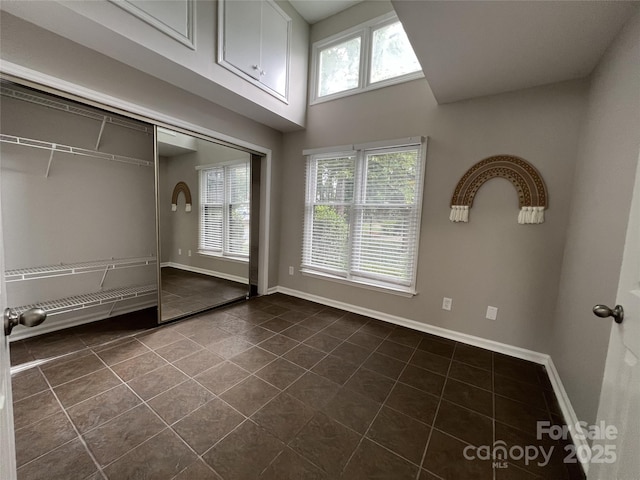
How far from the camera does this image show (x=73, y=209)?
251cm

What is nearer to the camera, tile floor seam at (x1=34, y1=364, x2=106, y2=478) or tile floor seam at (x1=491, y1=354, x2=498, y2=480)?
tile floor seam at (x1=34, y1=364, x2=106, y2=478)

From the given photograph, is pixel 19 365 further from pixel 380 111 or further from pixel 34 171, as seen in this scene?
pixel 380 111

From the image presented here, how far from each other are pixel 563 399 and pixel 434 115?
254 cm

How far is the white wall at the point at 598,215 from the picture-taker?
1.29 meters

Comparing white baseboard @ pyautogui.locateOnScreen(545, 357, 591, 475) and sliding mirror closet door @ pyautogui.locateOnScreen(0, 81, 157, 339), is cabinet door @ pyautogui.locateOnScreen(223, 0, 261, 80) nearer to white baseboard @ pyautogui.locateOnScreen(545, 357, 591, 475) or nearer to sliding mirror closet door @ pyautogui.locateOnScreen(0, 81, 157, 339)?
sliding mirror closet door @ pyautogui.locateOnScreen(0, 81, 157, 339)

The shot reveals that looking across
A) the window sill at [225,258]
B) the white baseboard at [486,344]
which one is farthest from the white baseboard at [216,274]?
the white baseboard at [486,344]

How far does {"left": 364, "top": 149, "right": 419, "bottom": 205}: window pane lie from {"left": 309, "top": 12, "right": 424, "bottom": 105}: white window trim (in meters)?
0.78

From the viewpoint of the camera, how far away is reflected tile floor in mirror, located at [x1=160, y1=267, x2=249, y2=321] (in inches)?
120

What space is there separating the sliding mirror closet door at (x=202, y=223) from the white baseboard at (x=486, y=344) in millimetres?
793

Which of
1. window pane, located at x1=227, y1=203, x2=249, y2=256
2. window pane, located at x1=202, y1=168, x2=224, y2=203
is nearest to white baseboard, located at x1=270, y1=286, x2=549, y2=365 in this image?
window pane, located at x1=227, y1=203, x2=249, y2=256

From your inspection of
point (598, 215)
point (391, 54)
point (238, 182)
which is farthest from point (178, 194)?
point (598, 215)

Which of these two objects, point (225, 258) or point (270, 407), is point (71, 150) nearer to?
point (225, 258)

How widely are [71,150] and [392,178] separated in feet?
10.3

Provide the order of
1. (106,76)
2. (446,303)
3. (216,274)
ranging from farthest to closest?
(216,274)
(446,303)
(106,76)
